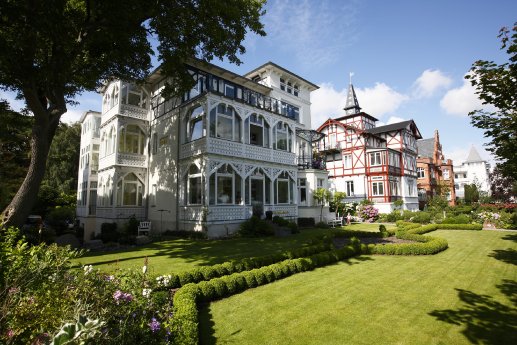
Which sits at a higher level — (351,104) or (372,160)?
(351,104)

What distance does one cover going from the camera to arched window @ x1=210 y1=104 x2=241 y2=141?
18.0 m

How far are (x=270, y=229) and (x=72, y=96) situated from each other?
14572 mm

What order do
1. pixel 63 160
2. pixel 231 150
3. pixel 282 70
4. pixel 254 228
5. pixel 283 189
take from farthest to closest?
pixel 63 160 → pixel 282 70 → pixel 283 189 → pixel 231 150 → pixel 254 228

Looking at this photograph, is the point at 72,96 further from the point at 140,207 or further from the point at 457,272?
the point at 457,272

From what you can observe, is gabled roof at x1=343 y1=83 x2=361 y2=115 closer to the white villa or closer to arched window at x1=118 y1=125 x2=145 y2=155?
the white villa

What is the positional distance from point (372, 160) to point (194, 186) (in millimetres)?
26134

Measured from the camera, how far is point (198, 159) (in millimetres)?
17719

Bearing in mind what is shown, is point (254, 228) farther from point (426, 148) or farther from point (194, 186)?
point (426, 148)

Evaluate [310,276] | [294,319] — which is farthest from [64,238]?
[294,319]

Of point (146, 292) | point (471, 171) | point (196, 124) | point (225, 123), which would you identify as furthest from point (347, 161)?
point (471, 171)

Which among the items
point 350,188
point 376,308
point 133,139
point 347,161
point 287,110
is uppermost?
point 287,110

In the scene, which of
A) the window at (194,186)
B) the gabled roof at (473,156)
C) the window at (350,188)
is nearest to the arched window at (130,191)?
the window at (194,186)

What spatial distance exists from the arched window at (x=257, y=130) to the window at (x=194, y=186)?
4.25m

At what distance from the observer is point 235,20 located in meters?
13.6
